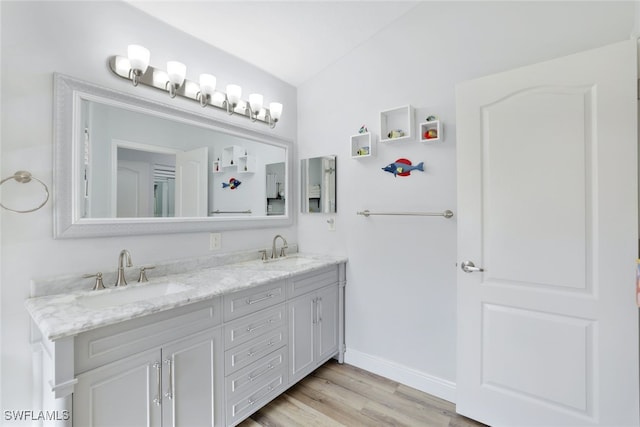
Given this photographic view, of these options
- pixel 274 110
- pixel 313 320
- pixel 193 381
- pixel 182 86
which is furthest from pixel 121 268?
pixel 274 110

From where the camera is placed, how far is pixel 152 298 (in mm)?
1392

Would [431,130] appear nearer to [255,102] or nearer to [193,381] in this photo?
[255,102]

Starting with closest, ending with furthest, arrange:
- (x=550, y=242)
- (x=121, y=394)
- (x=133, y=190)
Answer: (x=121, y=394), (x=550, y=242), (x=133, y=190)

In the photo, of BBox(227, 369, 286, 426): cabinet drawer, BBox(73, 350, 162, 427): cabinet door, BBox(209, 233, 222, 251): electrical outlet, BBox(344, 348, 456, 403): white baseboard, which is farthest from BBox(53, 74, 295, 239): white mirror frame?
BBox(344, 348, 456, 403): white baseboard

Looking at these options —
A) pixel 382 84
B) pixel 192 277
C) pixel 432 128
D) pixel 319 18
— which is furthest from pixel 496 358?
pixel 319 18

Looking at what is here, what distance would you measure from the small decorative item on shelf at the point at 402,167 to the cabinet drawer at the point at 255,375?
1452 mm

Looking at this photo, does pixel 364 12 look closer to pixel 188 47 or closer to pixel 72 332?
pixel 188 47

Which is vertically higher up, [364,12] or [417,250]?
[364,12]

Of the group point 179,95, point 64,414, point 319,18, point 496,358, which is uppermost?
point 319,18

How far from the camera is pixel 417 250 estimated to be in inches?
84.7

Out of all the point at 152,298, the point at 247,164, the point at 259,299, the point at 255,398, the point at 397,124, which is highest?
the point at 397,124

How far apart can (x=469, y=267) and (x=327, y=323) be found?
116 centimetres

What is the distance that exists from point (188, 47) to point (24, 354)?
1886mm

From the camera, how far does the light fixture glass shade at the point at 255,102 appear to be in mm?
2277
